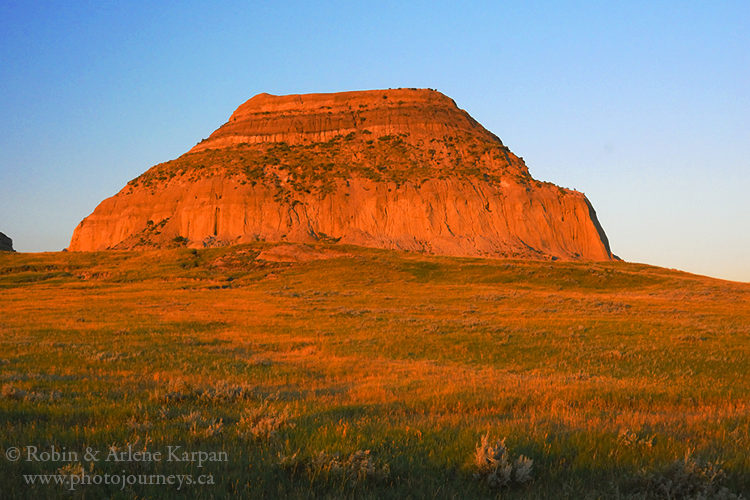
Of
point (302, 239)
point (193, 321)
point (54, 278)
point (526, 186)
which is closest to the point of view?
point (193, 321)

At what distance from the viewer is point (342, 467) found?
434 centimetres

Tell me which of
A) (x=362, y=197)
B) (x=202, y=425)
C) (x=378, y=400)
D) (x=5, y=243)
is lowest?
(x=378, y=400)

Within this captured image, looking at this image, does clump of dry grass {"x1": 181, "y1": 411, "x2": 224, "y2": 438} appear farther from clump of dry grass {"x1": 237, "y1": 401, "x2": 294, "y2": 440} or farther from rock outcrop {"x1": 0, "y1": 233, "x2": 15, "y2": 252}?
rock outcrop {"x1": 0, "y1": 233, "x2": 15, "y2": 252}

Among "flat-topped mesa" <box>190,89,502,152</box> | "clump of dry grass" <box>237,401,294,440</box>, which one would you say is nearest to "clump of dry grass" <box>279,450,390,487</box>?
"clump of dry grass" <box>237,401,294,440</box>

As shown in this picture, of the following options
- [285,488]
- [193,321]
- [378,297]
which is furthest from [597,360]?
[378,297]

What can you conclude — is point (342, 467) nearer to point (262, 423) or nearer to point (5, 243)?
point (262, 423)

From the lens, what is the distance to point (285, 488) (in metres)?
4.06

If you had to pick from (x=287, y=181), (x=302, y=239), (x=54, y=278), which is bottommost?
(x=54, y=278)

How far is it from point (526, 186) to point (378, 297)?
82300mm

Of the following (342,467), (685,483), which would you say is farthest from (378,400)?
(685,483)

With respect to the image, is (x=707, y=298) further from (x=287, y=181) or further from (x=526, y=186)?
(x=287, y=181)

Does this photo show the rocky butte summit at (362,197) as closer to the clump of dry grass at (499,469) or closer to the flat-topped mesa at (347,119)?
the flat-topped mesa at (347,119)

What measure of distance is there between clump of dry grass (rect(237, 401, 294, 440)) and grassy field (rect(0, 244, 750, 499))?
30mm

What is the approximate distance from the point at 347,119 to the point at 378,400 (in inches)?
5210
